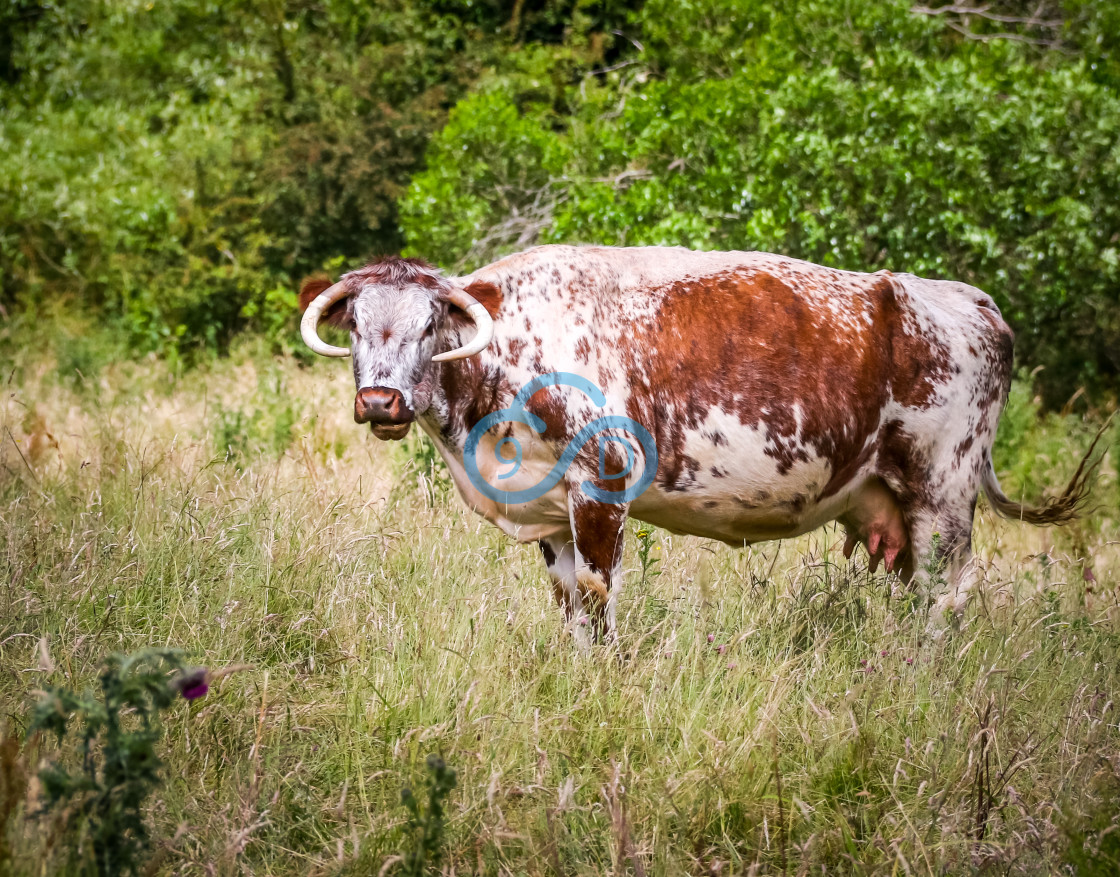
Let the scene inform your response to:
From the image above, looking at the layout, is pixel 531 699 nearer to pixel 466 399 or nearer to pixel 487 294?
pixel 466 399

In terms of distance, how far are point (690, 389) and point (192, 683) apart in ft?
8.75

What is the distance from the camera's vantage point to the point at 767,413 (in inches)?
178

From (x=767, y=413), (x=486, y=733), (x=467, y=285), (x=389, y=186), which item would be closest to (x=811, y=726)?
(x=486, y=733)

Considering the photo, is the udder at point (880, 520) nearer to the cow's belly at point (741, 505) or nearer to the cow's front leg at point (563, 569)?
the cow's belly at point (741, 505)

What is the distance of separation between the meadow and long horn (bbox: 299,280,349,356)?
0.81 metres

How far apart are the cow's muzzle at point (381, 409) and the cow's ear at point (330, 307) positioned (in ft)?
1.80

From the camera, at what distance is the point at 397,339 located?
4141 mm

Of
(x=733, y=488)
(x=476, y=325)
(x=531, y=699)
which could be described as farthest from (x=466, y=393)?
(x=531, y=699)

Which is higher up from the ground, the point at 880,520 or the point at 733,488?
the point at 733,488

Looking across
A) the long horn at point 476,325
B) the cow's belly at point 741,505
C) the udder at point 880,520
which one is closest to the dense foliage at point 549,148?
the udder at point 880,520

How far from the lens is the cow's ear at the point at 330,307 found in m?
4.52

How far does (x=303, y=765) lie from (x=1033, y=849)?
88.7 inches

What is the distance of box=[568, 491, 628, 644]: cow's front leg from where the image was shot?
430cm

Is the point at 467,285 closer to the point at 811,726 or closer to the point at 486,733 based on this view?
the point at 486,733
